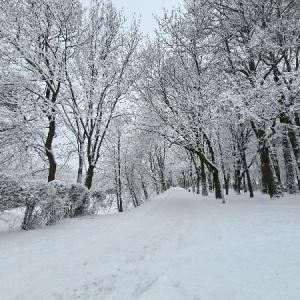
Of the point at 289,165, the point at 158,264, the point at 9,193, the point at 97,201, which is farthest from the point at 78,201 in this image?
the point at 289,165

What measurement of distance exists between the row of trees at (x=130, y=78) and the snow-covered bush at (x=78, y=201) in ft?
6.31

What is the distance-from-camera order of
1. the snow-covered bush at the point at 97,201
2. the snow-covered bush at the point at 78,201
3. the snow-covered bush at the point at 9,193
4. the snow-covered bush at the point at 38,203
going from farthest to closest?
the snow-covered bush at the point at 97,201
the snow-covered bush at the point at 78,201
the snow-covered bush at the point at 38,203
the snow-covered bush at the point at 9,193

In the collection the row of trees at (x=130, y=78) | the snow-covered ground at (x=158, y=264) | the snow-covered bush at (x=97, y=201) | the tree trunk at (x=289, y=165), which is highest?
the row of trees at (x=130, y=78)

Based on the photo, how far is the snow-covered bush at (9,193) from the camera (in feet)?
21.2

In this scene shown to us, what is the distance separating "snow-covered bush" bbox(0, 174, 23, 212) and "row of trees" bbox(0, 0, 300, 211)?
4.26 m

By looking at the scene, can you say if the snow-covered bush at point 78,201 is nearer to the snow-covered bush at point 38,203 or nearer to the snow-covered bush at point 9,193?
the snow-covered bush at point 38,203

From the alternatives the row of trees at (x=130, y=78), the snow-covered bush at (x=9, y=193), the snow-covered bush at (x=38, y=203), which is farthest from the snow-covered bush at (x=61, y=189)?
the row of trees at (x=130, y=78)

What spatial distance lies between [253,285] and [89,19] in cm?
1577

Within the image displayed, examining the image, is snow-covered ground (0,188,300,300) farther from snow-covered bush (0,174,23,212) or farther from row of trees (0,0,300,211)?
row of trees (0,0,300,211)

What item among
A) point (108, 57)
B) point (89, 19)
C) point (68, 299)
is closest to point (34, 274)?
point (68, 299)

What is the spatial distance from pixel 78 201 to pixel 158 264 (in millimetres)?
7169

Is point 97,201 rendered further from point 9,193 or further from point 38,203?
point 9,193

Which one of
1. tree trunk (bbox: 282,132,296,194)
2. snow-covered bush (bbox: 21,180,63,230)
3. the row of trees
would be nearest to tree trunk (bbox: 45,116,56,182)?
the row of trees

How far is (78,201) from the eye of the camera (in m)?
10.4
